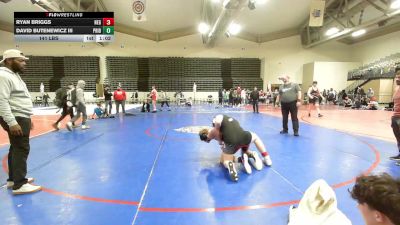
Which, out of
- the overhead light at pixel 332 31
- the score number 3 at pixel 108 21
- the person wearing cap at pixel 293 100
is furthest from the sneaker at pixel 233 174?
the overhead light at pixel 332 31

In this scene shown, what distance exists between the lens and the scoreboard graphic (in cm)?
988

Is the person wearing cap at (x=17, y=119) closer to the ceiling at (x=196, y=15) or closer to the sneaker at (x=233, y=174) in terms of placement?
the sneaker at (x=233, y=174)

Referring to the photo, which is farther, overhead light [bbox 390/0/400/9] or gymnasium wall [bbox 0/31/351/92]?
gymnasium wall [bbox 0/31/351/92]

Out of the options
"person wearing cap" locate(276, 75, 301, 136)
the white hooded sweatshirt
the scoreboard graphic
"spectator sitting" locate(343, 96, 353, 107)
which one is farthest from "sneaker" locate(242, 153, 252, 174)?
"spectator sitting" locate(343, 96, 353, 107)

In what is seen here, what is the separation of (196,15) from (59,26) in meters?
12.2

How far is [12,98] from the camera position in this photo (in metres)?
3.05

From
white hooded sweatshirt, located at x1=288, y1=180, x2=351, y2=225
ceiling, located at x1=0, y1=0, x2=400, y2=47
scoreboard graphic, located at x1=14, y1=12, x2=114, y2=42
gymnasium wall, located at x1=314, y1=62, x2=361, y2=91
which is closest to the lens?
white hooded sweatshirt, located at x1=288, y1=180, x2=351, y2=225

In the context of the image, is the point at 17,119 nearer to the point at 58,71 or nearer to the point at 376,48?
the point at 58,71

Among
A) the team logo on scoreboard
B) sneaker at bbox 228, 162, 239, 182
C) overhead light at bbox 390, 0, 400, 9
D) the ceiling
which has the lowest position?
sneaker at bbox 228, 162, 239, 182

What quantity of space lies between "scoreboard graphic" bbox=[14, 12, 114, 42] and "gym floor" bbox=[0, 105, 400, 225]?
17.3 ft

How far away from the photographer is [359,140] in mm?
6285

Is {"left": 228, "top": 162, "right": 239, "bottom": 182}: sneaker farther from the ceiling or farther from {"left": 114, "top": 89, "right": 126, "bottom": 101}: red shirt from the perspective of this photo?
the ceiling

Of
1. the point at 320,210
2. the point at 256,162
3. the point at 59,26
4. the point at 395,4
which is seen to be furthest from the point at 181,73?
the point at 320,210

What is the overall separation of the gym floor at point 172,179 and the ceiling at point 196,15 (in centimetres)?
937
